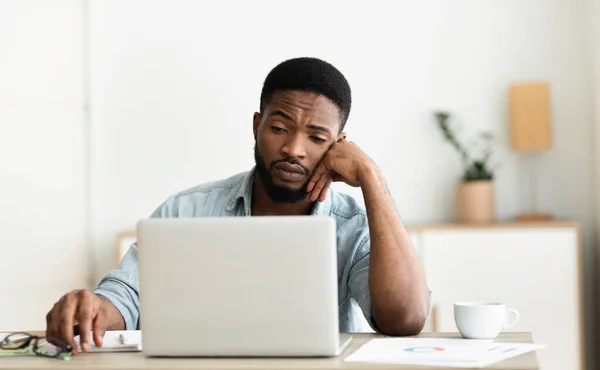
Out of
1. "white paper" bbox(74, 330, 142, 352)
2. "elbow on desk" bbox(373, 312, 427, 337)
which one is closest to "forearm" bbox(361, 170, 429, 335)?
"elbow on desk" bbox(373, 312, 427, 337)

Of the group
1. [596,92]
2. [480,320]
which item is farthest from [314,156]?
[596,92]

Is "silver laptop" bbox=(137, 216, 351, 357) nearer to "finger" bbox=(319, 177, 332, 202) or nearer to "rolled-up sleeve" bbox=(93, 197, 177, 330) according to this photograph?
"rolled-up sleeve" bbox=(93, 197, 177, 330)

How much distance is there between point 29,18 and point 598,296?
2965mm

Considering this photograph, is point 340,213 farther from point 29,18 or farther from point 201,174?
point 29,18

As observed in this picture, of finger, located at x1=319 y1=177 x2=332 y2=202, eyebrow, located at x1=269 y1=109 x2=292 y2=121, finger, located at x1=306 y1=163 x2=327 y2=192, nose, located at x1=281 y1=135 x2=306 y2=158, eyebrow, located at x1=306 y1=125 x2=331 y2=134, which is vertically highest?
eyebrow, located at x1=269 y1=109 x2=292 y2=121

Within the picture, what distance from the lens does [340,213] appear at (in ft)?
7.57

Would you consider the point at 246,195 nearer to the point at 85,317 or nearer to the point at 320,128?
the point at 320,128

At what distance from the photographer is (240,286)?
4.85 feet

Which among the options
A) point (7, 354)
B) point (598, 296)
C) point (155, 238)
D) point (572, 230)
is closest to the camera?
point (155, 238)

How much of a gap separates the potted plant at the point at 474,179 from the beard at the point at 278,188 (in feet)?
6.10

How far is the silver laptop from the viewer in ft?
4.81

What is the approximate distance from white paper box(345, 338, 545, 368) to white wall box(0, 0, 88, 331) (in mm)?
2809

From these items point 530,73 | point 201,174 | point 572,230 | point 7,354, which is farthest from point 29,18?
point 7,354

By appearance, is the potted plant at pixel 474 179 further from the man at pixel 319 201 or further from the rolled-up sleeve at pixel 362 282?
the rolled-up sleeve at pixel 362 282
